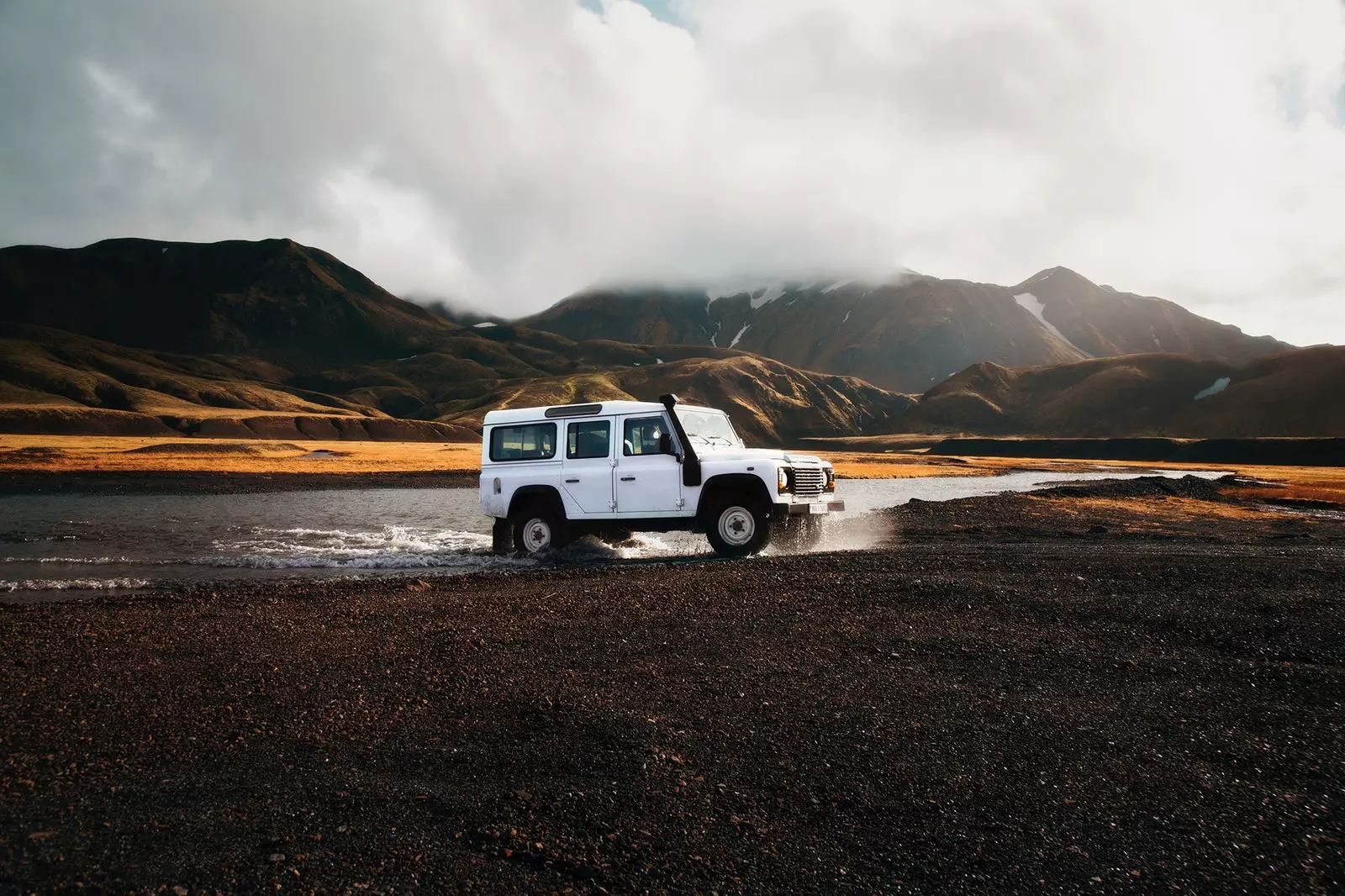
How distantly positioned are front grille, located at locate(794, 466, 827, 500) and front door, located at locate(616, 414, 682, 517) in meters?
2.49

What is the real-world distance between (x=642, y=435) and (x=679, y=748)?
10.7 m

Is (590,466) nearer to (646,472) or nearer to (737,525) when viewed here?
(646,472)

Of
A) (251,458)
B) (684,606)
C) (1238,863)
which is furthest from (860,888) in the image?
(251,458)

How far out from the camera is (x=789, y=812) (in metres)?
4.30

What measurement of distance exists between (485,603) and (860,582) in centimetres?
603

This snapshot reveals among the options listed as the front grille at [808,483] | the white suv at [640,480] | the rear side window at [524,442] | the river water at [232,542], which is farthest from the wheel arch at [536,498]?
the front grille at [808,483]

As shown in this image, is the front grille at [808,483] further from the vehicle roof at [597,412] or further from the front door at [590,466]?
the front door at [590,466]

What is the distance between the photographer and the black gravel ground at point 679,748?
3.78 metres

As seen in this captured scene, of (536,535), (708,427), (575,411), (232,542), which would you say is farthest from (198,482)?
(708,427)

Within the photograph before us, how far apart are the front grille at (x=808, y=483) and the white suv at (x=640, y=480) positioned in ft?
0.09

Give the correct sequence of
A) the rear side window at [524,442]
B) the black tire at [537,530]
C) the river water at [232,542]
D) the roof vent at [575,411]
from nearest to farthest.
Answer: the river water at [232,542]
the roof vent at [575,411]
the black tire at [537,530]
the rear side window at [524,442]

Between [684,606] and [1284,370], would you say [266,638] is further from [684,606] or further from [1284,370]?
[1284,370]

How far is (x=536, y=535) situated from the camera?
1661 centimetres

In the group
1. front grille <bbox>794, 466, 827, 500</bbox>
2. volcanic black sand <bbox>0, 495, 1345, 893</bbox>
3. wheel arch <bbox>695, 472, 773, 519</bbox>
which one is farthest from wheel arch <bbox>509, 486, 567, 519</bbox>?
volcanic black sand <bbox>0, 495, 1345, 893</bbox>
